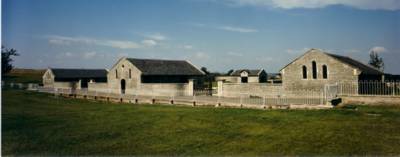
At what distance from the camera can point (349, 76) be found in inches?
1104

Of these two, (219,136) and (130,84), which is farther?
(130,84)

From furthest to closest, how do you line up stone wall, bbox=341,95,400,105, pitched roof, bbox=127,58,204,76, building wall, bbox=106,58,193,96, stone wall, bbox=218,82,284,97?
Answer: pitched roof, bbox=127,58,204,76 < building wall, bbox=106,58,193,96 < stone wall, bbox=218,82,284,97 < stone wall, bbox=341,95,400,105

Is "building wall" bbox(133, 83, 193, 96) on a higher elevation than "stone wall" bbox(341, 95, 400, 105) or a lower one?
higher

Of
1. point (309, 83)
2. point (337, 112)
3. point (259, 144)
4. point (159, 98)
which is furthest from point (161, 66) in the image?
point (259, 144)

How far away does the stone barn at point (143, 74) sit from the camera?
122ft

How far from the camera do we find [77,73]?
54.5 m

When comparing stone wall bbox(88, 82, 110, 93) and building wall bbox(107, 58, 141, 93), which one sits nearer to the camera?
building wall bbox(107, 58, 141, 93)

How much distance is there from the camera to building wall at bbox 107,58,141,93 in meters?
37.4

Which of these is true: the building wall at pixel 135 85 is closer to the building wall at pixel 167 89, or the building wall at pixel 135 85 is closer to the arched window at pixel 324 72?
the building wall at pixel 167 89

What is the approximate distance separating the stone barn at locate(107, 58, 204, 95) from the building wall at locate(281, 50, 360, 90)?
906cm

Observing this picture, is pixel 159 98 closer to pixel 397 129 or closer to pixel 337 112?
pixel 337 112

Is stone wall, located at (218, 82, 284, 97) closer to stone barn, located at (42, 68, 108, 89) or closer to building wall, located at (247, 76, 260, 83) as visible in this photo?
stone barn, located at (42, 68, 108, 89)

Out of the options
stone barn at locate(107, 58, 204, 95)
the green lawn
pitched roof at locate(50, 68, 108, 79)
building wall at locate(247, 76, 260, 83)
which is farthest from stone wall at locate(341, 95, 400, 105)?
pitched roof at locate(50, 68, 108, 79)

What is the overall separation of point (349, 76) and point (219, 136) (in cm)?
1791
